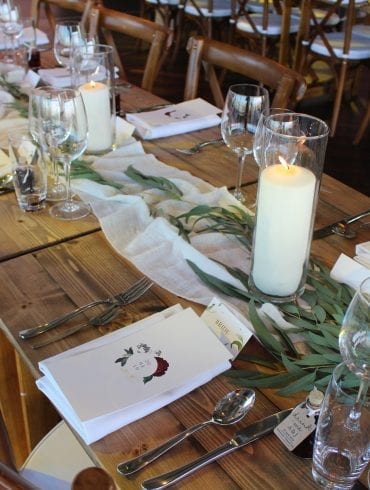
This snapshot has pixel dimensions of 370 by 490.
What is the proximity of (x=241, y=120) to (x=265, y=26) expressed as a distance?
8.45 feet

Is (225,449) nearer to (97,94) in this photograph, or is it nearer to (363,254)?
(363,254)

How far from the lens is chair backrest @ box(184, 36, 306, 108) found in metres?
1.48

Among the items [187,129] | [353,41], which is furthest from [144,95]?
[353,41]

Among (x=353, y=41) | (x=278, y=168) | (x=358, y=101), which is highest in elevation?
(x=278, y=168)

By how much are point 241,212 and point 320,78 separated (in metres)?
3.12

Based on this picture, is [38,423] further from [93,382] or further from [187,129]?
[187,129]

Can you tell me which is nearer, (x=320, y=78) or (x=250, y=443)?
(x=250, y=443)

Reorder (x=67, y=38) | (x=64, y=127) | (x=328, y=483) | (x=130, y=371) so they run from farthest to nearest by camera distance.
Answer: (x=67, y=38)
(x=64, y=127)
(x=130, y=371)
(x=328, y=483)

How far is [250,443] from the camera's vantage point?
0.63m

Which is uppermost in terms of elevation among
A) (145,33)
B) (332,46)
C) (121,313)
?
(145,33)

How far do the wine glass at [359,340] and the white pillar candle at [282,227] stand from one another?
0.20m

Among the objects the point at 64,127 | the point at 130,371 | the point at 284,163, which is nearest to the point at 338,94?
the point at 64,127

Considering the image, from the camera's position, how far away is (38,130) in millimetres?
1059

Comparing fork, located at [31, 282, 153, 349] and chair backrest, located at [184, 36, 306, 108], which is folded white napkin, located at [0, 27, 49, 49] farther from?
fork, located at [31, 282, 153, 349]
